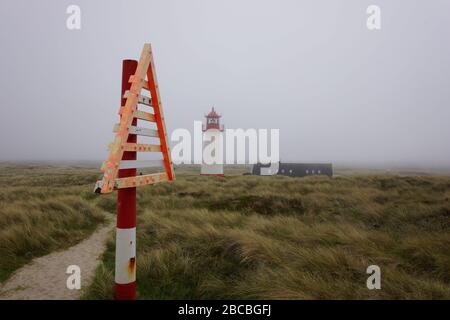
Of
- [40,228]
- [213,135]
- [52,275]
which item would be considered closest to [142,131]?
[52,275]

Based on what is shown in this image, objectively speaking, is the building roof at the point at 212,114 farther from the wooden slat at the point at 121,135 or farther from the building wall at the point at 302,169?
the wooden slat at the point at 121,135

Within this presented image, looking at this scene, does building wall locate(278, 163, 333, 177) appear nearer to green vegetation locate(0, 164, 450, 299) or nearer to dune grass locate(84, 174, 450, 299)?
green vegetation locate(0, 164, 450, 299)

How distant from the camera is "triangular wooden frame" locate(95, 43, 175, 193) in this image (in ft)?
8.25

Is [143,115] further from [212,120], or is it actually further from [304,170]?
[304,170]

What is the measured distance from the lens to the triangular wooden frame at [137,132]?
2.51 metres

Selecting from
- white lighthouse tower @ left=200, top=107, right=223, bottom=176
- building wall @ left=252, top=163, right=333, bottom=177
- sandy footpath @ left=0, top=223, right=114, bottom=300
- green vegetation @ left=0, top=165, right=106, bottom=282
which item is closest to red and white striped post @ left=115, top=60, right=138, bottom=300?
sandy footpath @ left=0, top=223, right=114, bottom=300

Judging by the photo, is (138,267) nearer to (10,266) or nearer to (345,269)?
(10,266)

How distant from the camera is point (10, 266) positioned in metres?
4.81

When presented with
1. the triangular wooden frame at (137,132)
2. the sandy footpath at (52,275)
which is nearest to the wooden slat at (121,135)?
the triangular wooden frame at (137,132)

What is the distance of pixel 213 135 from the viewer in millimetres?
34281

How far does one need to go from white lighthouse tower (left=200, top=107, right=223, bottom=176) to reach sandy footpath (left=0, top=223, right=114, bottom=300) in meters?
28.6

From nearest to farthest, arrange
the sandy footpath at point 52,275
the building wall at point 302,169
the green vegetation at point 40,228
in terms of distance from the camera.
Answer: the sandy footpath at point 52,275 < the green vegetation at point 40,228 < the building wall at point 302,169

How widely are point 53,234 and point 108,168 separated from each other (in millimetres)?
5287

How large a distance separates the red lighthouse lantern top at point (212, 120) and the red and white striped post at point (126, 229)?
31.3m
